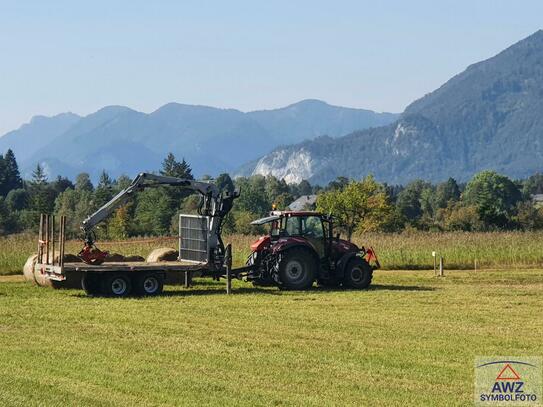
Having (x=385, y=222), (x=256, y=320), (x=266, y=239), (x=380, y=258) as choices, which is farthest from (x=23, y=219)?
(x=256, y=320)

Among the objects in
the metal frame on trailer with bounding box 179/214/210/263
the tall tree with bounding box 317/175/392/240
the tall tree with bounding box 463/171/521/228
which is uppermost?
the tall tree with bounding box 463/171/521/228

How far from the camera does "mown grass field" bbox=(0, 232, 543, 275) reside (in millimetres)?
41562

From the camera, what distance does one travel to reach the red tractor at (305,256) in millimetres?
29375

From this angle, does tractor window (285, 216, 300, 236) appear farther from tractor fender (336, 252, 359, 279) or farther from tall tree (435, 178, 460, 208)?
tall tree (435, 178, 460, 208)

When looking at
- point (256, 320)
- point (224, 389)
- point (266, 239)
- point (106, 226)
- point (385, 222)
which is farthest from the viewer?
point (385, 222)

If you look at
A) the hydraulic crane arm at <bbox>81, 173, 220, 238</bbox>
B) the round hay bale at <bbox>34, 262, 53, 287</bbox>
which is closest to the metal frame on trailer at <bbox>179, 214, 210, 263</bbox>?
the hydraulic crane arm at <bbox>81, 173, 220, 238</bbox>

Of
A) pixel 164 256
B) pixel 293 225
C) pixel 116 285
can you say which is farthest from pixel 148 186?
pixel 293 225

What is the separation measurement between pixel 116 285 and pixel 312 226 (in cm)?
592

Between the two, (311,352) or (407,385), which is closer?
(407,385)

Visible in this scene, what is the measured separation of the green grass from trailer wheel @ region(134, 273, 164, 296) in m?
0.59

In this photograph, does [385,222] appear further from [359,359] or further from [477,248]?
[359,359]

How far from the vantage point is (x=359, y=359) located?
1636cm

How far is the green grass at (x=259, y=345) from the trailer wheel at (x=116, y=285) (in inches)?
37.0

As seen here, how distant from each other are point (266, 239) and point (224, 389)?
16.1m
